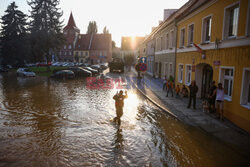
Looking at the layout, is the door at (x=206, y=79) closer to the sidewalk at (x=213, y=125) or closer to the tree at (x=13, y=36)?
the sidewalk at (x=213, y=125)

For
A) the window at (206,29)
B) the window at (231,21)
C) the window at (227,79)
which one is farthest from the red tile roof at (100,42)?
the window at (227,79)

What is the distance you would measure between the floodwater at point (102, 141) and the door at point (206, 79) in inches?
189

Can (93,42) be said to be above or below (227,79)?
above

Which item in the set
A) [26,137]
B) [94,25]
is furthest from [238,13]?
[94,25]

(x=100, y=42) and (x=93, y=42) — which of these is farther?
(x=93, y=42)

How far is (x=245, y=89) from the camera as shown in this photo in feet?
28.1

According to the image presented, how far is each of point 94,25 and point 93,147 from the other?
307 feet

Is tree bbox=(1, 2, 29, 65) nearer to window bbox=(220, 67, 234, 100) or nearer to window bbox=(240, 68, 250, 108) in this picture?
window bbox=(220, 67, 234, 100)

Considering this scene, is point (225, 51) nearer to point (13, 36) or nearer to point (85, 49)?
point (13, 36)

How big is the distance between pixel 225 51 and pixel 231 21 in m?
1.59

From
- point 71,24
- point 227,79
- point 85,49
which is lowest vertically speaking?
point 227,79

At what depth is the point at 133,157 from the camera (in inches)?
235

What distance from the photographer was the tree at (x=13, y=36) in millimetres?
43594

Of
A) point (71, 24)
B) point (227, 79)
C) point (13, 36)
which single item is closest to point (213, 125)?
point (227, 79)
